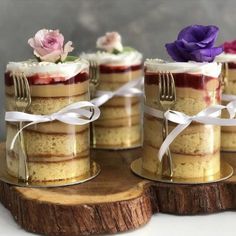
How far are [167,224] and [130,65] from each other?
397 millimetres

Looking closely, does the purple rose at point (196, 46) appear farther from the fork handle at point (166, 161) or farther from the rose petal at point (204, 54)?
the fork handle at point (166, 161)

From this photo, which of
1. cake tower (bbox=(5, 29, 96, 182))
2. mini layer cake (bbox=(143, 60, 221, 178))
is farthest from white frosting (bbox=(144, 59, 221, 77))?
cake tower (bbox=(5, 29, 96, 182))

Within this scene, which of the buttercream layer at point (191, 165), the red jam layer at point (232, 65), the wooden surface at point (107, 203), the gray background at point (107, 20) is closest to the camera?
the wooden surface at point (107, 203)

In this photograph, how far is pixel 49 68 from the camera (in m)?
0.96

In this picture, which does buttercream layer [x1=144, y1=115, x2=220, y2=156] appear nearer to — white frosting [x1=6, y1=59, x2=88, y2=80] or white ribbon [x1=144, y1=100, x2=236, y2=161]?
white ribbon [x1=144, y1=100, x2=236, y2=161]

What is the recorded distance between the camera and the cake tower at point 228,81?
1180 mm

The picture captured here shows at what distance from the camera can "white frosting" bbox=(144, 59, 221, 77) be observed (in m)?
0.97

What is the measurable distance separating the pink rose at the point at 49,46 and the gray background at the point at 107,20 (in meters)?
0.36

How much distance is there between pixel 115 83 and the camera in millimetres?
1223

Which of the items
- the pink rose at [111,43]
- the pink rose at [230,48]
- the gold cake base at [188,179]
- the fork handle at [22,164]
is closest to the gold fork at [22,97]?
the fork handle at [22,164]

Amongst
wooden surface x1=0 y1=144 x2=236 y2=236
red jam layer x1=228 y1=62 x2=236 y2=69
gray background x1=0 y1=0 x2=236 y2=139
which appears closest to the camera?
wooden surface x1=0 y1=144 x2=236 y2=236

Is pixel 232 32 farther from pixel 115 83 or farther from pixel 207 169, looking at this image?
pixel 207 169

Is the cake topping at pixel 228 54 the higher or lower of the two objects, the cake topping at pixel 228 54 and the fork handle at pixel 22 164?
the higher

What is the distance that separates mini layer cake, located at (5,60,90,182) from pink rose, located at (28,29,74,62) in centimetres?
2
